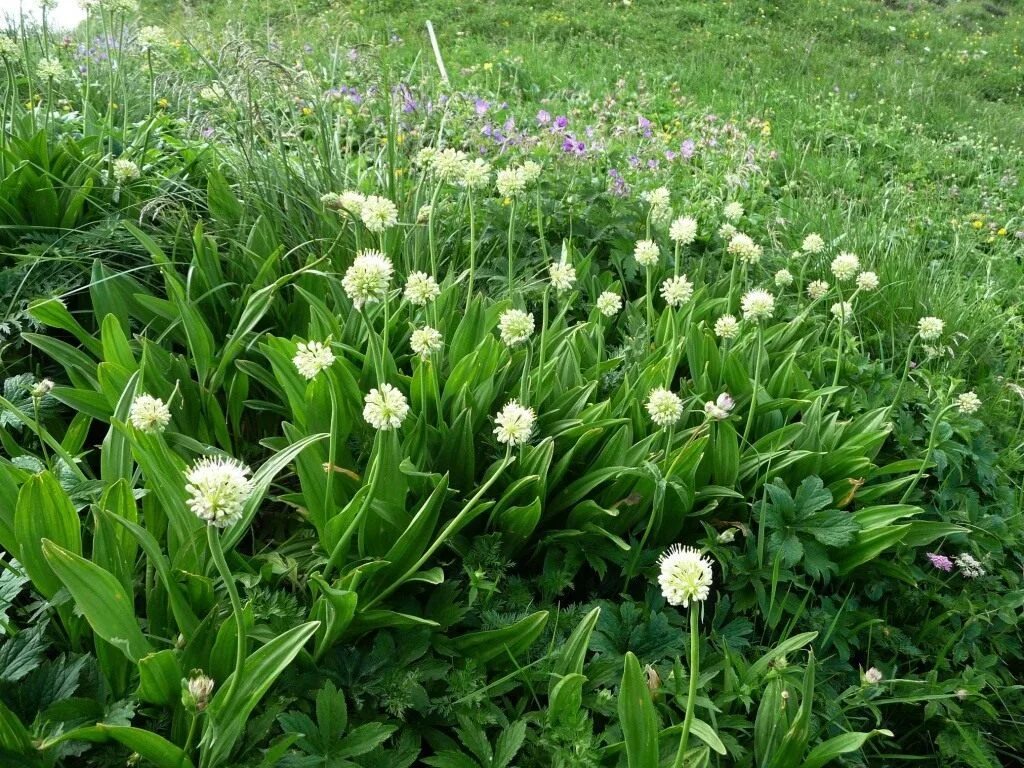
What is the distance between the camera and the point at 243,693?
134cm

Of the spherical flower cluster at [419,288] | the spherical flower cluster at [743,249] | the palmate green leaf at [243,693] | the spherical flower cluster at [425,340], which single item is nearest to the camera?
the palmate green leaf at [243,693]

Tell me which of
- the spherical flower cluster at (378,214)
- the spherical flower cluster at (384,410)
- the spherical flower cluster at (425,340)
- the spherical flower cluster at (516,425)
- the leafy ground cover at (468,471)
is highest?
the spherical flower cluster at (378,214)

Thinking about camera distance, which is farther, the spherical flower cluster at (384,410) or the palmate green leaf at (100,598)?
the spherical flower cluster at (384,410)

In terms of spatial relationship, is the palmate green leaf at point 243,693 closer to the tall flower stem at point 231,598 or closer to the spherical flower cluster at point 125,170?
the tall flower stem at point 231,598

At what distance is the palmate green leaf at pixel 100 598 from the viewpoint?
130cm

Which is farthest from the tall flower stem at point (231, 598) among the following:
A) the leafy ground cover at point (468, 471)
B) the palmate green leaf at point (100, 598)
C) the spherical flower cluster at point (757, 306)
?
the spherical flower cluster at point (757, 306)

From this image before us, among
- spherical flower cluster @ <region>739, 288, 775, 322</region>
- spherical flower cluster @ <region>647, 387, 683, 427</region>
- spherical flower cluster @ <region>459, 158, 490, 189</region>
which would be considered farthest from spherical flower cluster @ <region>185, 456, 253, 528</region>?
spherical flower cluster @ <region>739, 288, 775, 322</region>

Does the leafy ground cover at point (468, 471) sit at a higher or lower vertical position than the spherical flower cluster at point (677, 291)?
lower

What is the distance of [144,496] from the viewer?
1801mm

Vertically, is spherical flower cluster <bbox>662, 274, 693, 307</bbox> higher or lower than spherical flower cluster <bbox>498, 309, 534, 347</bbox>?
lower

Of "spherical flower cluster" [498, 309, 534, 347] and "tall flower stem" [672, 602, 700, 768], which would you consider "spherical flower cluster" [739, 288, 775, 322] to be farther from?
"tall flower stem" [672, 602, 700, 768]

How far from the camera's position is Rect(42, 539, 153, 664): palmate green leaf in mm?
1300

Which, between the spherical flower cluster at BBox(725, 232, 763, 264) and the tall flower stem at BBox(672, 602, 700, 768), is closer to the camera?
Result: the tall flower stem at BBox(672, 602, 700, 768)

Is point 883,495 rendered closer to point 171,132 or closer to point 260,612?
point 260,612
